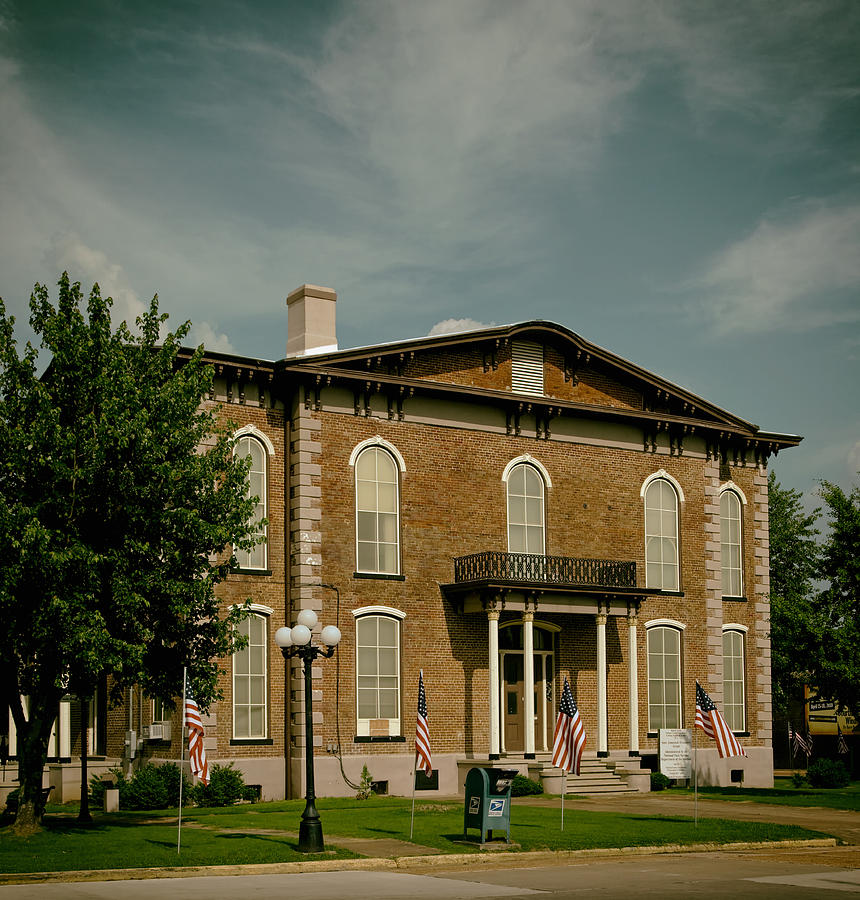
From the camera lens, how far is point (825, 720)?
54.5m

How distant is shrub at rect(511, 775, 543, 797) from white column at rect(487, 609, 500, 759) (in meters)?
1.08

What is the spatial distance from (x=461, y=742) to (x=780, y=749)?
30.2 meters

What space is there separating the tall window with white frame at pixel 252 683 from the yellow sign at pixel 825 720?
30.2 metres

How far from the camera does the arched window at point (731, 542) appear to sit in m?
38.9

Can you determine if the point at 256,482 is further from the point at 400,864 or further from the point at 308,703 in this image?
the point at 400,864

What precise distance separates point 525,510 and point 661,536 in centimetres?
495

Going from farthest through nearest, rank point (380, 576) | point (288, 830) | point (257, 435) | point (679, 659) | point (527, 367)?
point (679, 659), point (527, 367), point (380, 576), point (257, 435), point (288, 830)

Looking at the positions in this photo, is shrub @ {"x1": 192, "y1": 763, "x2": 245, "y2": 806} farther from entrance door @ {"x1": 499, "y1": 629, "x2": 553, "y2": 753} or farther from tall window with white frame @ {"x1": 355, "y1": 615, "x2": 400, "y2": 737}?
entrance door @ {"x1": 499, "y1": 629, "x2": 553, "y2": 753}

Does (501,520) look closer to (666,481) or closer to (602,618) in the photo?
(602,618)

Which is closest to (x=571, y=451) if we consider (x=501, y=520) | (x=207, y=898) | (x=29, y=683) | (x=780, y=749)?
(x=501, y=520)

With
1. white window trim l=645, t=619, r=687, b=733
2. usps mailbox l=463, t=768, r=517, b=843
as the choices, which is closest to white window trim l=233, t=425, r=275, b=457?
white window trim l=645, t=619, r=687, b=733

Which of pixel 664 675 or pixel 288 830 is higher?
pixel 664 675

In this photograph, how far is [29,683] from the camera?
21.8 meters

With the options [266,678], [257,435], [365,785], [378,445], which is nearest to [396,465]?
[378,445]
